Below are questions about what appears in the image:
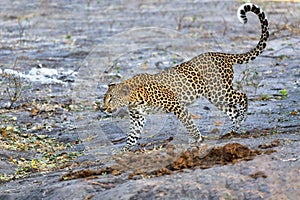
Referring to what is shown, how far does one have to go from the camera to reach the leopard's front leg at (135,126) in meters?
10.9

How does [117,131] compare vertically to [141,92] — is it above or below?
below

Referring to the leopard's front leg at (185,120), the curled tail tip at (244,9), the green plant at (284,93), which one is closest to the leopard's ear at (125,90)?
the leopard's front leg at (185,120)

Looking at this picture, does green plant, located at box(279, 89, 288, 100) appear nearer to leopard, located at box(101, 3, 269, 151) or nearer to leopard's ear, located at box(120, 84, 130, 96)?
leopard, located at box(101, 3, 269, 151)

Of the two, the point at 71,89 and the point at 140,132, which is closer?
the point at 140,132

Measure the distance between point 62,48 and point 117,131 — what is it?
26.3 feet

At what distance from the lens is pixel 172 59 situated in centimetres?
1833

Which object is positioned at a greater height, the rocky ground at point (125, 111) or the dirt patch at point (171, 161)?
the dirt patch at point (171, 161)

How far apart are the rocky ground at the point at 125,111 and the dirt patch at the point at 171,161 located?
0.05 ft

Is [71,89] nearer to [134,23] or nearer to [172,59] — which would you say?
[172,59]

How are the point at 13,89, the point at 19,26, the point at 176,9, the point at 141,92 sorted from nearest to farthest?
the point at 141,92 < the point at 13,89 < the point at 19,26 < the point at 176,9

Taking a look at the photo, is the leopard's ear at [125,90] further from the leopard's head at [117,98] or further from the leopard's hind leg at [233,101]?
the leopard's hind leg at [233,101]

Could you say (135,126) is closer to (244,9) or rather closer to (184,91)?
(184,91)

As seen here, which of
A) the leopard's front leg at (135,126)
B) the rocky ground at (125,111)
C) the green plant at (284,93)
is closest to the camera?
the rocky ground at (125,111)

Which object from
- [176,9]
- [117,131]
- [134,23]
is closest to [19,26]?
[134,23]
